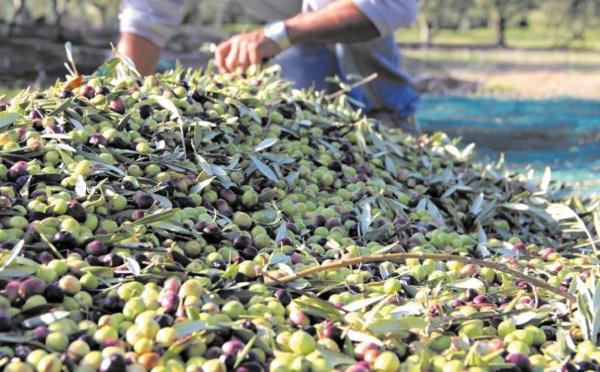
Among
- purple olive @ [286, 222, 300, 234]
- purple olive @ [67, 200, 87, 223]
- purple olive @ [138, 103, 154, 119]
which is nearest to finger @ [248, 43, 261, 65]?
purple olive @ [138, 103, 154, 119]

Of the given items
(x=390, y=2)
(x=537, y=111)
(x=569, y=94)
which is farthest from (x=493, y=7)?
(x=390, y=2)

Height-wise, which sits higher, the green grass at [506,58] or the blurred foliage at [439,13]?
the blurred foliage at [439,13]

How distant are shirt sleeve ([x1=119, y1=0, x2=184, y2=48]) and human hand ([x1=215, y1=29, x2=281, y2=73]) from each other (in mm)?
A: 752

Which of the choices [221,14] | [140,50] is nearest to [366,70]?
[140,50]

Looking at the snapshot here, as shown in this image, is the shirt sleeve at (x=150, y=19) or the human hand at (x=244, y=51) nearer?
the human hand at (x=244, y=51)

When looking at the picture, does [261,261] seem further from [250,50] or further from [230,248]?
[250,50]

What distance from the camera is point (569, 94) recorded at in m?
7.07

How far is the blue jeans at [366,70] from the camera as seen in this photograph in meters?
3.66

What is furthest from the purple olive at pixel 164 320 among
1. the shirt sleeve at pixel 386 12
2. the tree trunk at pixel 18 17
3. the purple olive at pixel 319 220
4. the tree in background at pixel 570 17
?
the tree in background at pixel 570 17

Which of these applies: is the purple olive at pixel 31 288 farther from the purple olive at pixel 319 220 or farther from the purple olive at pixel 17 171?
the purple olive at pixel 319 220

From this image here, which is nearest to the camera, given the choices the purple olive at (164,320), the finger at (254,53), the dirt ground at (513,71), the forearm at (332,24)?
the purple olive at (164,320)

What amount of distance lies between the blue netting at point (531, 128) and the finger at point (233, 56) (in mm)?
1576

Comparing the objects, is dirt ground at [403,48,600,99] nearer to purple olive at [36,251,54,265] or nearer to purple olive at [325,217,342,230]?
purple olive at [325,217,342,230]

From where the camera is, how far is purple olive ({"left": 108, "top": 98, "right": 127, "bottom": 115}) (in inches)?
71.2
